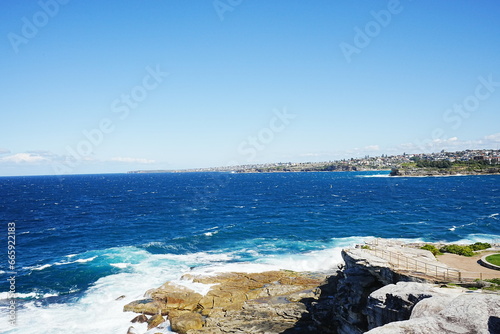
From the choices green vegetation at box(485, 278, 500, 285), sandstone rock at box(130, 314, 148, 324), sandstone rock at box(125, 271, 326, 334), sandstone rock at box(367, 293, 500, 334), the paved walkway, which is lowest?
sandstone rock at box(130, 314, 148, 324)

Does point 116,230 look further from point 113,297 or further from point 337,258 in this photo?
point 337,258

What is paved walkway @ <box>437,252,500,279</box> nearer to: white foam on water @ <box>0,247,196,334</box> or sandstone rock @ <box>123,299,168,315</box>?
white foam on water @ <box>0,247,196,334</box>

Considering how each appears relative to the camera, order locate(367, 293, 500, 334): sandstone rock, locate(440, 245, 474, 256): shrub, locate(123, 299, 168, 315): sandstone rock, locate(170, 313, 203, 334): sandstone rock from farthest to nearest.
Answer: locate(123, 299, 168, 315): sandstone rock
locate(440, 245, 474, 256): shrub
locate(170, 313, 203, 334): sandstone rock
locate(367, 293, 500, 334): sandstone rock

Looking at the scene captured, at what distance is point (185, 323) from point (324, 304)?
11.9 meters

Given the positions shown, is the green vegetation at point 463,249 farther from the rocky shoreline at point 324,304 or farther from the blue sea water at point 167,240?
the blue sea water at point 167,240

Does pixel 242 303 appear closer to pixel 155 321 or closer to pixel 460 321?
pixel 155 321

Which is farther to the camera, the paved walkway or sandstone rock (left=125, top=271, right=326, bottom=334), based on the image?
sandstone rock (left=125, top=271, right=326, bottom=334)

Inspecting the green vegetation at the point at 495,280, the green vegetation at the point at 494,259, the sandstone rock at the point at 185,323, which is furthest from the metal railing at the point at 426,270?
the sandstone rock at the point at 185,323

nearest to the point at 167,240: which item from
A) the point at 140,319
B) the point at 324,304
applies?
the point at 140,319

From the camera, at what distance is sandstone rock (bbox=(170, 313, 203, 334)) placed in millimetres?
25609

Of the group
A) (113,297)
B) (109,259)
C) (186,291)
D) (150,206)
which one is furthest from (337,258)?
(150,206)

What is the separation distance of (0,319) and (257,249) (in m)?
30.6

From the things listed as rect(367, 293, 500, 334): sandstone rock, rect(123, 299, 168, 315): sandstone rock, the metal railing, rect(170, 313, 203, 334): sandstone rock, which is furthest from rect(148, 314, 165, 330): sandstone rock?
rect(367, 293, 500, 334): sandstone rock

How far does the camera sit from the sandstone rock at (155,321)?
27.1m
